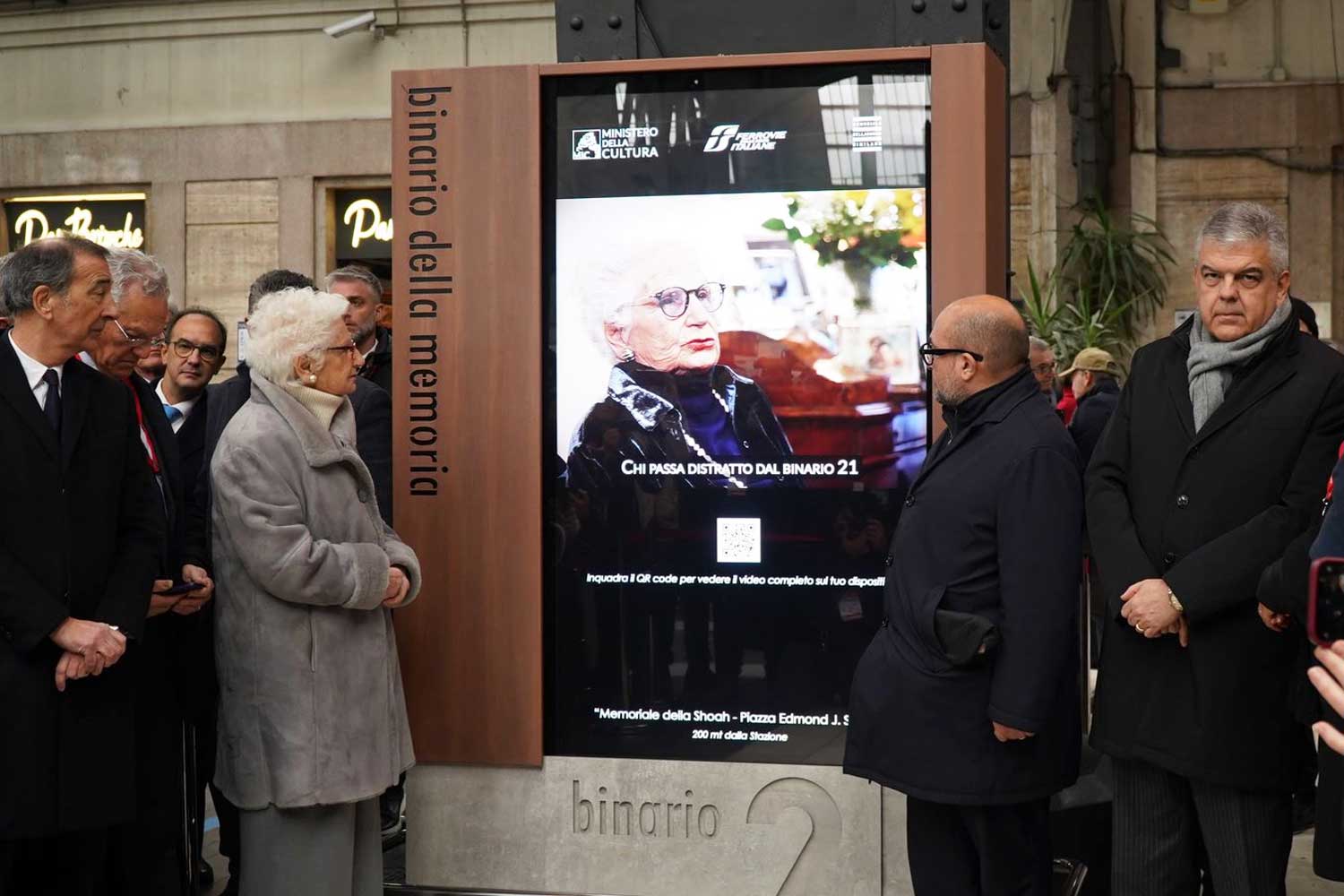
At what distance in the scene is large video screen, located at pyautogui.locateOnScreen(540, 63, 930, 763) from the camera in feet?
14.3

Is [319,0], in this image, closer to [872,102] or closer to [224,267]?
[224,267]

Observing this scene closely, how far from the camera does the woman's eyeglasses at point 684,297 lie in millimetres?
4461

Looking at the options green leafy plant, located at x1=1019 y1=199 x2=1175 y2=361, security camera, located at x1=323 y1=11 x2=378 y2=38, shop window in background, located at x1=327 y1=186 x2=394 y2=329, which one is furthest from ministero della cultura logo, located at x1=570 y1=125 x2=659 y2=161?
security camera, located at x1=323 y1=11 x2=378 y2=38

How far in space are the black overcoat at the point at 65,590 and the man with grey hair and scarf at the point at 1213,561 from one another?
2323mm

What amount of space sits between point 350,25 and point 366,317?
8077mm

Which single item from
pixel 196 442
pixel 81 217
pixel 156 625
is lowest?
pixel 156 625

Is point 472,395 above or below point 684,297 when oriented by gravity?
below

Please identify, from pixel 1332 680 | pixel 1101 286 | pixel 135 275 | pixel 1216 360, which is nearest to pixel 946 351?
pixel 1216 360

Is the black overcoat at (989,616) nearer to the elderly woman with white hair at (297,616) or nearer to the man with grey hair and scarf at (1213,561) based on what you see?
the man with grey hair and scarf at (1213,561)

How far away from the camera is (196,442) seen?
4992mm

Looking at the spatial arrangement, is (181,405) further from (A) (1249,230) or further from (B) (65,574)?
(A) (1249,230)

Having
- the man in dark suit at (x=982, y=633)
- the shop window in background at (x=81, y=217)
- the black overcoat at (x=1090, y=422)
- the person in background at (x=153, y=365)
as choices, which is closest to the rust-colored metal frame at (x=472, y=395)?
the man in dark suit at (x=982, y=633)

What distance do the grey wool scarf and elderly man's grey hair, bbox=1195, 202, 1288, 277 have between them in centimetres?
12

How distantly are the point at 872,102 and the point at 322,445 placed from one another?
68.4 inches
